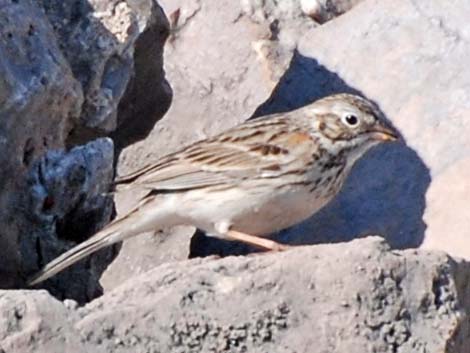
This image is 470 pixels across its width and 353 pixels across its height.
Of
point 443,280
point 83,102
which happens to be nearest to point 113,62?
point 83,102

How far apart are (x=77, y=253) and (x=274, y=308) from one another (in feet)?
6.29

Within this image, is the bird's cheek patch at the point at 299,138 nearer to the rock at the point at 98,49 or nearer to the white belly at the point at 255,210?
the white belly at the point at 255,210

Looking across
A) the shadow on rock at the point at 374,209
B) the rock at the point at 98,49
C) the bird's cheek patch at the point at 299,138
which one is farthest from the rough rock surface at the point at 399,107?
the rock at the point at 98,49

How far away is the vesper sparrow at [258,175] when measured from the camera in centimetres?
883

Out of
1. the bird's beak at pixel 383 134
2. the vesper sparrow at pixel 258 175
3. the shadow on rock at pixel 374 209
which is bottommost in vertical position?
the shadow on rock at pixel 374 209

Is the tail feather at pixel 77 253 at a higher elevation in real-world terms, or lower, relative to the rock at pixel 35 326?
lower

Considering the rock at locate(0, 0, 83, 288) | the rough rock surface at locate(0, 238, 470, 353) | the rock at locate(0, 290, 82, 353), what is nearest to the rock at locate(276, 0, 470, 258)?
the rock at locate(0, 0, 83, 288)

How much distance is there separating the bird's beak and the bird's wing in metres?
0.37

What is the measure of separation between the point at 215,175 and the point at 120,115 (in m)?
0.97

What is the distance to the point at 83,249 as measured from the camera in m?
8.23

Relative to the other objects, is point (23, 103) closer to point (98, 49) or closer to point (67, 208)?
point (67, 208)

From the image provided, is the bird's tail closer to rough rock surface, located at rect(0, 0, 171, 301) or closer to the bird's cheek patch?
rough rock surface, located at rect(0, 0, 171, 301)

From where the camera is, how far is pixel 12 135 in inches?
315

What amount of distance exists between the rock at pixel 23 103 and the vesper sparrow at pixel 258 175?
0.45m
